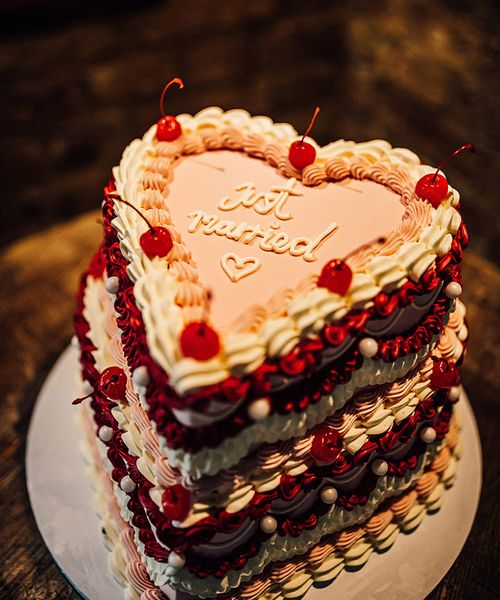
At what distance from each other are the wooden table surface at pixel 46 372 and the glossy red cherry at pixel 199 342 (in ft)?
4.72

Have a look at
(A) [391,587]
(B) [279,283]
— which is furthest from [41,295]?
(A) [391,587]

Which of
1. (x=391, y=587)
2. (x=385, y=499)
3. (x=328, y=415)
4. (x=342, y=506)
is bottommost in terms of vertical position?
(x=391, y=587)

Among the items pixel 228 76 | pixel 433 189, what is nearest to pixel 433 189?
pixel 433 189

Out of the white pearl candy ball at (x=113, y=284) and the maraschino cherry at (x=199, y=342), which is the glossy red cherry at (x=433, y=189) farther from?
the white pearl candy ball at (x=113, y=284)

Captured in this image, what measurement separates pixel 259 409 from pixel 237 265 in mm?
548

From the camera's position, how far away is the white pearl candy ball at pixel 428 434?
2.61 m

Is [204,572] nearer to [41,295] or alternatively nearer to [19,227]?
[41,295]

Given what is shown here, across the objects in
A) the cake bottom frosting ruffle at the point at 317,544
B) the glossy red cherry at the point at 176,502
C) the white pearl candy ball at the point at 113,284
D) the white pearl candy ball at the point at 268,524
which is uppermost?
the white pearl candy ball at the point at 113,284

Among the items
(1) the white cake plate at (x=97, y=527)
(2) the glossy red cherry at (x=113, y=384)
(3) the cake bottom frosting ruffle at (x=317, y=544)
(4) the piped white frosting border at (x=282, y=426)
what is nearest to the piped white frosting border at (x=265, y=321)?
(4) the piped white frosting border at (x=282, y=426)

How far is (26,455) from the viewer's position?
3.18 m

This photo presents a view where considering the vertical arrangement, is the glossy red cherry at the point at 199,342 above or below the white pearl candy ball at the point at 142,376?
above

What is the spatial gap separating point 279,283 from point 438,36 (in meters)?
2.94

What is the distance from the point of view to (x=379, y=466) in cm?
251

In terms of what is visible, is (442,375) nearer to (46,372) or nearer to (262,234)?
(262,234)
